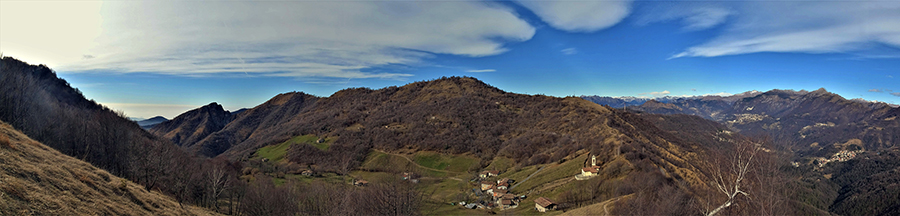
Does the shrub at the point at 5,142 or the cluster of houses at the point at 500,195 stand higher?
the shrub at the point at 5,142

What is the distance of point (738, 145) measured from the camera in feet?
55.9

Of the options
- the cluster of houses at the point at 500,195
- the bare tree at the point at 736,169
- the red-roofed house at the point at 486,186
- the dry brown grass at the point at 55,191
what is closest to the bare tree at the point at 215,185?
the dry brown grass at the point at 55,191

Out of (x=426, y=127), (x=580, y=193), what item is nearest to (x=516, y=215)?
(x=580, y=193)

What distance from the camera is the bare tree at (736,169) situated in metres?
16.7

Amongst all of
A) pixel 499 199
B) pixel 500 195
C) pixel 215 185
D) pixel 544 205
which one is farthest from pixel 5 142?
pixel 500 195

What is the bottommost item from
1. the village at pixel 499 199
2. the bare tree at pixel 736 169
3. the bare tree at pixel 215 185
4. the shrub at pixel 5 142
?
A: the village at pixel 499 199

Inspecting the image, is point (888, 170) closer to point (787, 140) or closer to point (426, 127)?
point (426, 127)

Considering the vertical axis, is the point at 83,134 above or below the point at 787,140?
above

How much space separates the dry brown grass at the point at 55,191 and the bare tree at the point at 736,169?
1204 inches

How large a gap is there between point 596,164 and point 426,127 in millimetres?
100292

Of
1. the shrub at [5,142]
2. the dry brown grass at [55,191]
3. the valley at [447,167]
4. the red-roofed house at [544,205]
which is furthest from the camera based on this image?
the red-roofed house at [544,205]

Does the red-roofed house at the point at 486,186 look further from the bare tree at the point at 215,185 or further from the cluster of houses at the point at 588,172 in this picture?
the bare tree at the point at 215,185

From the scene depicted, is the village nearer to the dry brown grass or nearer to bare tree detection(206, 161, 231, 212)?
bare tree detection(206, 161, 231, 212)

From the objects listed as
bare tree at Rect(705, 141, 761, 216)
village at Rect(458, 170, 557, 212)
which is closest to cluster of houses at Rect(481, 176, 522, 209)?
village at Rect(458, 170, 557, 212)
